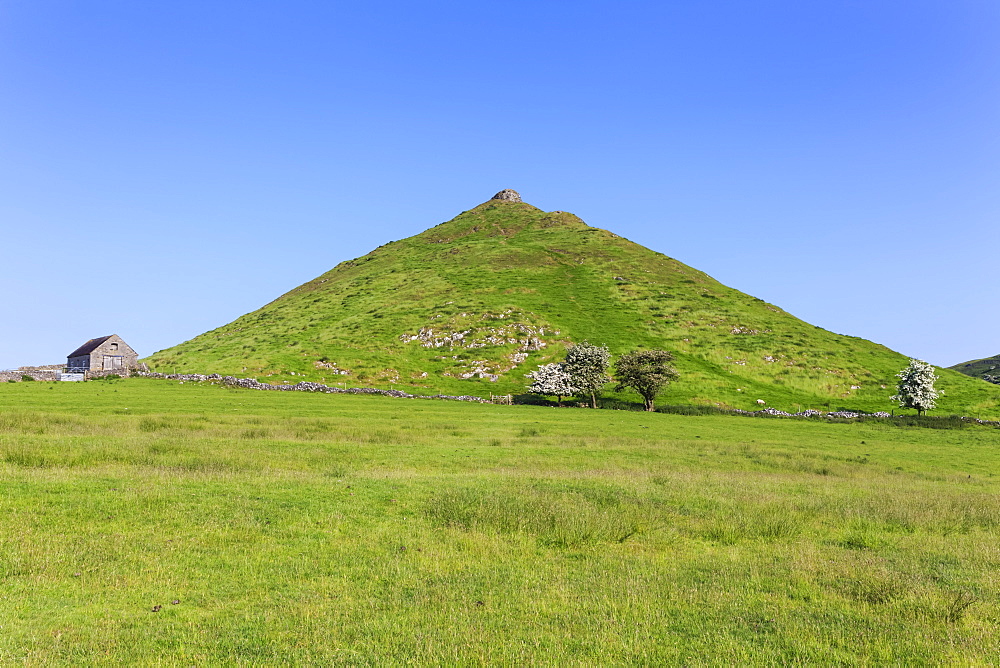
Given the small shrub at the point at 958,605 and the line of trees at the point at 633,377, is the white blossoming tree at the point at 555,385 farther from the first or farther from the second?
the small shrub at the point at 958,605

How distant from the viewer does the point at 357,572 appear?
1392 centimetres

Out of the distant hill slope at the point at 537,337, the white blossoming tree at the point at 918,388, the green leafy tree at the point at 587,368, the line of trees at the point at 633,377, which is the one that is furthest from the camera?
the distant hill slope at the point at 537,337

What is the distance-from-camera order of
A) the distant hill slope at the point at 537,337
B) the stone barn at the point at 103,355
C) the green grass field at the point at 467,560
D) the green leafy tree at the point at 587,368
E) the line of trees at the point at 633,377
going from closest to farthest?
the green grass field at the point at 467,560
the line of trees at the point at 633,377
the green leafy tree at the point at 587,368
the distant hill slope at the point at 537,337
the stone barn at the point at 103,355

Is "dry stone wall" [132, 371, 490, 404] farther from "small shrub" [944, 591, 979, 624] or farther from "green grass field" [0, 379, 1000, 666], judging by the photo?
"small shrub" [944, 591, 979, 624]

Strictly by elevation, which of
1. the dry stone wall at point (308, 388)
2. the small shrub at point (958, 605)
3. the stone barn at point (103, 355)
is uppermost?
the stone barn at point (103, 355)

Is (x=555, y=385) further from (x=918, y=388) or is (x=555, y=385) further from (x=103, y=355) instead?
(x=103, y=355)

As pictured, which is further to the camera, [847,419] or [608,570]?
[847,419]

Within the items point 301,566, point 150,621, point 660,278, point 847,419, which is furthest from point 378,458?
point 660,278

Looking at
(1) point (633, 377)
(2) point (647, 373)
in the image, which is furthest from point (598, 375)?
(2) point (647, 373)

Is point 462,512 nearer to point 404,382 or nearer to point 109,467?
point 109,467

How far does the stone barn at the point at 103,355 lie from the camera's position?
114m

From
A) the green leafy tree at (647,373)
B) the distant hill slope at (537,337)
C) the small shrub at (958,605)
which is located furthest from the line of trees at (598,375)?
the small shrub at (958,605)

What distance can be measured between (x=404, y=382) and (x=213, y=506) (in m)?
86.4

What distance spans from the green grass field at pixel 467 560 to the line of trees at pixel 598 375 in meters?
56.1
